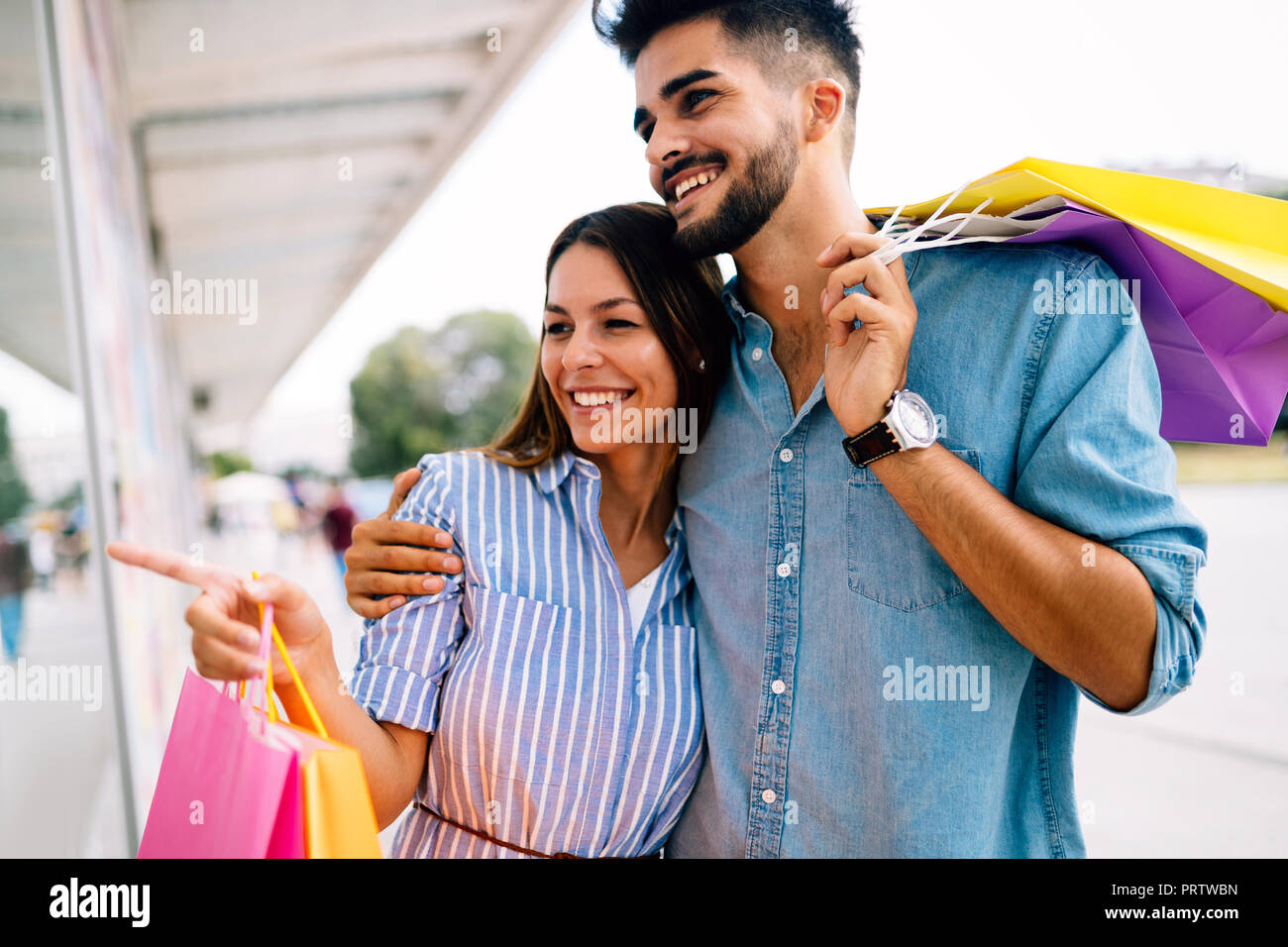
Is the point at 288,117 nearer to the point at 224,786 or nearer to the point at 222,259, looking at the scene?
the point at 222,259

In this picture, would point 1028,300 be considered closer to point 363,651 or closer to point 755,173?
point 755,173

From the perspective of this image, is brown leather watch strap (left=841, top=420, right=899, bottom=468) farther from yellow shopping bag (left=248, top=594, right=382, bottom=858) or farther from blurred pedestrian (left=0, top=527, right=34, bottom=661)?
blurred pedestrian (left=0, top=527, right=34, bottom=661)

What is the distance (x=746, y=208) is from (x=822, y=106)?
0.32 meters

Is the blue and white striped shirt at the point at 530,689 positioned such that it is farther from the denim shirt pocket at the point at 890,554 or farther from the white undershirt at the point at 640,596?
the denim shirt pocket at the point at 890,554

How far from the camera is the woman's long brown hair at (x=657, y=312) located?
1.81 m

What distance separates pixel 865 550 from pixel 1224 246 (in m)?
0.71

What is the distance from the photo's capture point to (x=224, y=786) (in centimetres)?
104

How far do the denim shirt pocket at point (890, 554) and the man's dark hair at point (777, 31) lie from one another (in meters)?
0.77

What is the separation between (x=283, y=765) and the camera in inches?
37.5

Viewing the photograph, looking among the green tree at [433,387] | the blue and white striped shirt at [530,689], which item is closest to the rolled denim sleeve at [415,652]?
the blue and white striped shirt at [530,689]

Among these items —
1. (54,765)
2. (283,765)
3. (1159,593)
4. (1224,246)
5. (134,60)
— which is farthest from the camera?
(134,60)
